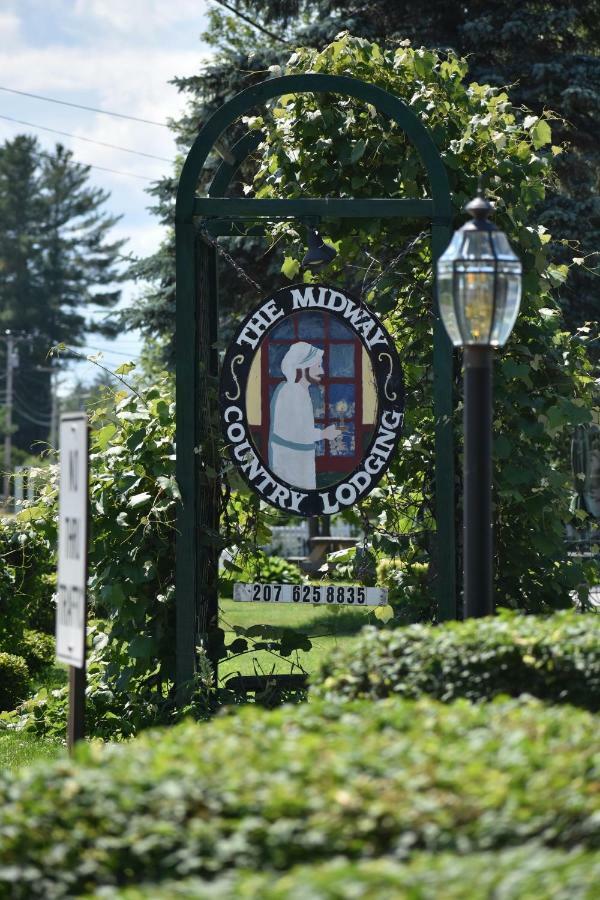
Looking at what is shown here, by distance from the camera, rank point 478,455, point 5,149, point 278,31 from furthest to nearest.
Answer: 1. point 5,149
2. point 278,31
3. point 478,455

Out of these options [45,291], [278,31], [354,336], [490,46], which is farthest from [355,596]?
[45,291]

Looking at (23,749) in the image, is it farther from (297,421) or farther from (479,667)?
(479,667)

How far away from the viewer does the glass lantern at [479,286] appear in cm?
500

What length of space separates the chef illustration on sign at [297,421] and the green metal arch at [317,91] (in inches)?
37.6

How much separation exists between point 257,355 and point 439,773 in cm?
435

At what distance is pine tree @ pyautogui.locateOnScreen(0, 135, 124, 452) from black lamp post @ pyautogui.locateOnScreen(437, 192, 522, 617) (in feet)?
170

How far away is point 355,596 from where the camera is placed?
6.93 m

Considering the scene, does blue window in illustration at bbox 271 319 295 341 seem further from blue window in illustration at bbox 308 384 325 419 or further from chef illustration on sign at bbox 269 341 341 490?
blue window in illustration at bbox 308 384 325 419

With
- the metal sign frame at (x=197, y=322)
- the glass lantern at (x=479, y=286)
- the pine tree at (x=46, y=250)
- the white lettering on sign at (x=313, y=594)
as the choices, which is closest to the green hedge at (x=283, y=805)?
the glass lantern at (x=479, y=286)

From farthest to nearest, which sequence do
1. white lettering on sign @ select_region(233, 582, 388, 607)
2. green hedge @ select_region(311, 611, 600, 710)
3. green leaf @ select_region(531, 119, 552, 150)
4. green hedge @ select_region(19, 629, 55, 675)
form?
green hedge @ select_region(19, 629, 55, 675)
green leaf @ select_region(531, 119, 552, 150)
white lettering on sign @ select_region(233, 582, 388, 607)
green hedge @ select_region(311, 611, 600, 710)

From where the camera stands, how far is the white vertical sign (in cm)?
458

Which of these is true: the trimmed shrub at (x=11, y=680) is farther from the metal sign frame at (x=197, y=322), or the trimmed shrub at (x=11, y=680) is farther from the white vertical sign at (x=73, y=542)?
the white vertical sign at (x=73, y=542)

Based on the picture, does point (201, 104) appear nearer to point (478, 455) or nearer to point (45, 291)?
point (478, 455)

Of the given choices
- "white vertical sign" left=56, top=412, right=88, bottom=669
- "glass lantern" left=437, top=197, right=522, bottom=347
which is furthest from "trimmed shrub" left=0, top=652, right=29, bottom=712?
"glass lantern" left=437, top=197, right=522, bottom=347
